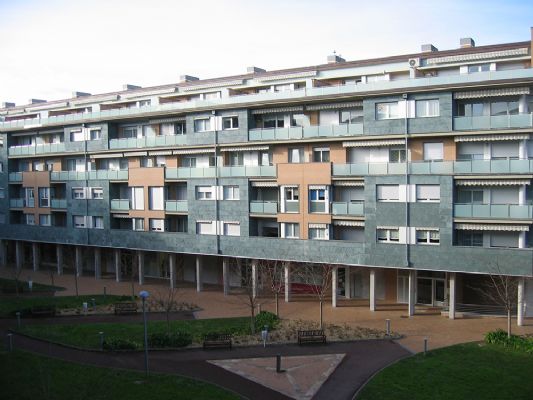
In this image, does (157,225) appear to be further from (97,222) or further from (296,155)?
(296,155)

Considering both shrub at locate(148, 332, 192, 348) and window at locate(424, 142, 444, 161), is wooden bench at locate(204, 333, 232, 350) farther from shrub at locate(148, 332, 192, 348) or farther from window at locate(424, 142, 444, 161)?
window at locate(424, 142, 444, 161)

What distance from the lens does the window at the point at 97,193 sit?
5116cm

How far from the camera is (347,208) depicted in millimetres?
38156

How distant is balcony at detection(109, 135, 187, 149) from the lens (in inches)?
1788

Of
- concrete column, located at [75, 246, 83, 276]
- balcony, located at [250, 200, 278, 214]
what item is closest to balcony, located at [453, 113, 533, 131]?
balcony, located at [250, 200, 278, 214]

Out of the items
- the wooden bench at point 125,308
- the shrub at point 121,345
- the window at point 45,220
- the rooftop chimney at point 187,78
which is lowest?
the wooden bench at point 125,308

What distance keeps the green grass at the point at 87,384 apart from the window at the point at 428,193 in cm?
1858

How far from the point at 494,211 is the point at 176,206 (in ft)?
78.7

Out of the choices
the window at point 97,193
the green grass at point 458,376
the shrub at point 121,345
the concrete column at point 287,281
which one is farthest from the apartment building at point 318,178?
the shrub at point 121,345

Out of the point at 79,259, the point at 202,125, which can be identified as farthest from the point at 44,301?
the point at 202,125

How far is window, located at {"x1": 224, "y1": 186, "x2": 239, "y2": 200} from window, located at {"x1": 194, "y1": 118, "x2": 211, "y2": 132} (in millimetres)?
4889

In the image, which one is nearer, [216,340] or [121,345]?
[121,345]

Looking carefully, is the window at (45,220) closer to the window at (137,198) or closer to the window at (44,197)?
the window at (44,197)

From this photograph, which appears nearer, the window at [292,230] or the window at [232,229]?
the window at [292,230]
